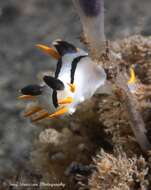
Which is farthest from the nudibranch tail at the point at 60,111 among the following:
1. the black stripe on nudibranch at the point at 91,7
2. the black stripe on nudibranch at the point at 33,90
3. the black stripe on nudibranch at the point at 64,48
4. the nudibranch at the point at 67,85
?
the black stripe on nudibranch at the point at 91,7

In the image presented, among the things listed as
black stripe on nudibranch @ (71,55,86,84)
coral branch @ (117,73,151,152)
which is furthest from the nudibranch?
coral branch @ (117,73,151,152)

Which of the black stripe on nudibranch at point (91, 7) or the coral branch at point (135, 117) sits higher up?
the black stripe on nudibranch at point (91, 7)

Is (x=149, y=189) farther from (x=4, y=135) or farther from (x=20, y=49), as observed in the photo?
(x=20, y=49)

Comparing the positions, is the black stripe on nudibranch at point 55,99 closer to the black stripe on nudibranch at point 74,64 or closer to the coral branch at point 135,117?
the black stripe on nudibranch at point 74,64

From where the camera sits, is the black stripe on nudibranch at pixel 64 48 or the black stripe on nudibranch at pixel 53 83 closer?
the black stripe on nudibranch at pixel 53 83

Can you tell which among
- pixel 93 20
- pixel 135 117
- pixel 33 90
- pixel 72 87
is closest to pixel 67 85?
pixel 72 87

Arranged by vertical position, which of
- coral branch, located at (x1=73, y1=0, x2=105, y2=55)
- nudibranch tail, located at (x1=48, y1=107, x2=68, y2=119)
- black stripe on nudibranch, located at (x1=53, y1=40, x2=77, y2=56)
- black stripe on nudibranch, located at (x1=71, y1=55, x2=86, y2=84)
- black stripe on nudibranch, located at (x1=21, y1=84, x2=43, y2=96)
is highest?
coral branch, located at (x1=73, y1=0, x2=105, y2=55)

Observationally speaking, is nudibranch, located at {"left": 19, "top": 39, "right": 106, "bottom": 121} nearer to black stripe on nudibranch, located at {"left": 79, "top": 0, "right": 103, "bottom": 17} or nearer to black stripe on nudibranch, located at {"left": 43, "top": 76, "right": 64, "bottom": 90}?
black stripe on nudibranch, located at {"left": 43, "top": 76, "right": 64, "bottom": 90}

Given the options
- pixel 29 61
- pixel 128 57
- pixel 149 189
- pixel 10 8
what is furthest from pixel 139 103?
pixel 10 8
